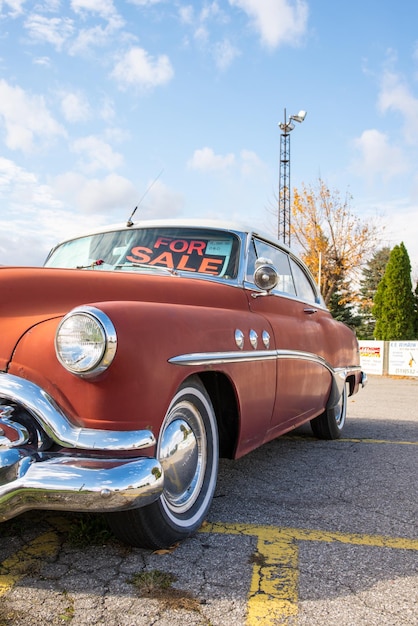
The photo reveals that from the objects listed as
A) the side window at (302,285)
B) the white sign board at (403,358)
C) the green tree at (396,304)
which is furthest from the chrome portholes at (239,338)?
the green tree at (396,304)

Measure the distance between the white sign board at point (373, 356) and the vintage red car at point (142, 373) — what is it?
50.0 feet

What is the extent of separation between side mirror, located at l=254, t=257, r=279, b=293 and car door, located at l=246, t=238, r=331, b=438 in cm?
10

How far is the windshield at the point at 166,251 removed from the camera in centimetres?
344

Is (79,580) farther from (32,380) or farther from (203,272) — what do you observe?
(203,272)

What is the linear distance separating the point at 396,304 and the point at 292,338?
1894 centimetres

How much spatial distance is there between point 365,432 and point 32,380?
446 cm

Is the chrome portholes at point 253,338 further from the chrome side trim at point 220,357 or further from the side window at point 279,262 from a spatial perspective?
the side window at point 279,262

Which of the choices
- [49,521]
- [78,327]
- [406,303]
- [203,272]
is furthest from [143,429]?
[406,303]

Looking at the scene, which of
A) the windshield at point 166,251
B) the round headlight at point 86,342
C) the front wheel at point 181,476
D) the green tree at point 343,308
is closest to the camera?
the round headlight at point 86,342

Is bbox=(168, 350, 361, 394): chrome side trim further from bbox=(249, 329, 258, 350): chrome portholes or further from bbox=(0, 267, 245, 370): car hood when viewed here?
bbox=(0, 267, 245, 370): car hood

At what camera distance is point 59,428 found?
2.04 meters

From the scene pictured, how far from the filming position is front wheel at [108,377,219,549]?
91.0 inches

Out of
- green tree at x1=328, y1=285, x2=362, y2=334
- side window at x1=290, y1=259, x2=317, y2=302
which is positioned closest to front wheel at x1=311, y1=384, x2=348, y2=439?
side window at x1=290, y1=259, x2=317, y2=302

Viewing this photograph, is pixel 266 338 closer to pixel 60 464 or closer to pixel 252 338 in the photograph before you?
pixel 252 338
